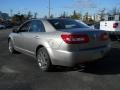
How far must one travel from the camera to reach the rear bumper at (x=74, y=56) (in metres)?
6.35

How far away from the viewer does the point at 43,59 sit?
7.20 meters

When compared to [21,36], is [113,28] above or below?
below

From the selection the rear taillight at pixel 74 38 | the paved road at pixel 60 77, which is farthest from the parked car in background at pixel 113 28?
the rear taillight at pixel 74 38

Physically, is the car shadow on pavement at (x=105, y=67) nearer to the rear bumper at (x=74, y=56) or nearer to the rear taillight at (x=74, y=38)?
the rear bumper at (x=74, y=56)

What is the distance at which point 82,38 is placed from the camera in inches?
254

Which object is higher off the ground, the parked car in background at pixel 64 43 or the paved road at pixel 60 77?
the parked car in background at pixel 64 43

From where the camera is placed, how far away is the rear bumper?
635 centimetres

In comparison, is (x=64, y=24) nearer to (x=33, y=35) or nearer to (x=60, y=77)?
(x=33, y=35)

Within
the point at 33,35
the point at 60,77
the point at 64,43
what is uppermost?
the point at 33,35

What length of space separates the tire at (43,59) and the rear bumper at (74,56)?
0.25 metres

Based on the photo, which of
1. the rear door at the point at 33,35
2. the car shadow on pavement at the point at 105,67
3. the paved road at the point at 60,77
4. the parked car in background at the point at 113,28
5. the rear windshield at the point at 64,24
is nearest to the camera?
the paved road at the point at 60,77

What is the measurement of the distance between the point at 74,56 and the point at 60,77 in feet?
2.22

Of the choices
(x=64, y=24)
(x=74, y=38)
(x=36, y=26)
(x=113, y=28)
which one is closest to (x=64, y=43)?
(x=74, y=38)

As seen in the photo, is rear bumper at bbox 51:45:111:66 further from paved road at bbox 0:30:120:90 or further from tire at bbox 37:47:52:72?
paved road at bbox 0:30:120:90
